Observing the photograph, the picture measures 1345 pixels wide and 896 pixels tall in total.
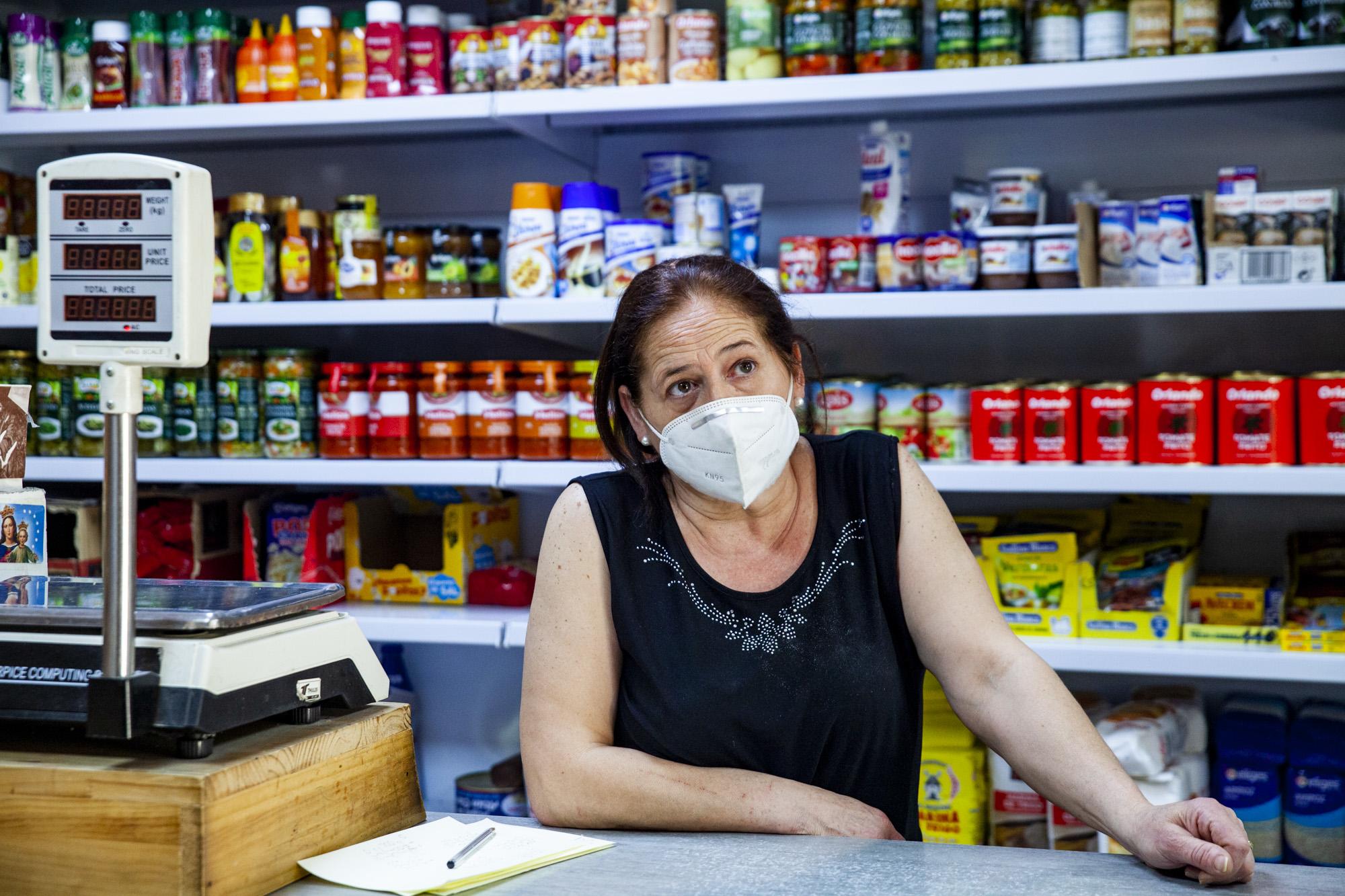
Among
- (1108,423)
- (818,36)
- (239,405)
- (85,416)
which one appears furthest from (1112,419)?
(85,416)

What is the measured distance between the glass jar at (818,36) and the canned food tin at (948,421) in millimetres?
725

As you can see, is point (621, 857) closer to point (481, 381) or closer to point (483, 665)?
point (481, 381)

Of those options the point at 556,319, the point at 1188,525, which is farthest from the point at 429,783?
the point at 1188,525

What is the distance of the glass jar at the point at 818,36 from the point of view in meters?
2.66

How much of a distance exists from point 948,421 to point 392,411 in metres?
1.27

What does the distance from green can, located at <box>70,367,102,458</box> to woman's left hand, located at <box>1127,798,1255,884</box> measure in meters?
2.58

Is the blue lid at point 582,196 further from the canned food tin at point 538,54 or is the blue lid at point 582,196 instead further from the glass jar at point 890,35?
the glass jar at point 890,35

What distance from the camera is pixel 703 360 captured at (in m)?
1.75

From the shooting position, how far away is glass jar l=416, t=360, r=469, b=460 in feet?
9.50

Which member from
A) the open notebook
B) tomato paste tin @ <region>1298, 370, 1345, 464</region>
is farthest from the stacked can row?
the open notebook

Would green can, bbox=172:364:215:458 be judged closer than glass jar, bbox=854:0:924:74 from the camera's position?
No

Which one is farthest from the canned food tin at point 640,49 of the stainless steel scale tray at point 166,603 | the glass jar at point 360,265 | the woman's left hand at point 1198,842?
the woman's left hand at point 1198,842

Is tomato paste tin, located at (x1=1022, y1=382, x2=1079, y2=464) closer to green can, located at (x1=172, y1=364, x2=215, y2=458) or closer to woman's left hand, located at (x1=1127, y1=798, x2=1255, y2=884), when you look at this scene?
woman's left hand, located at (x1=1127, y1=798, x2=1255, y2=884)

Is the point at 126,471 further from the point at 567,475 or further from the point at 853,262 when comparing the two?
the point at 853,262
